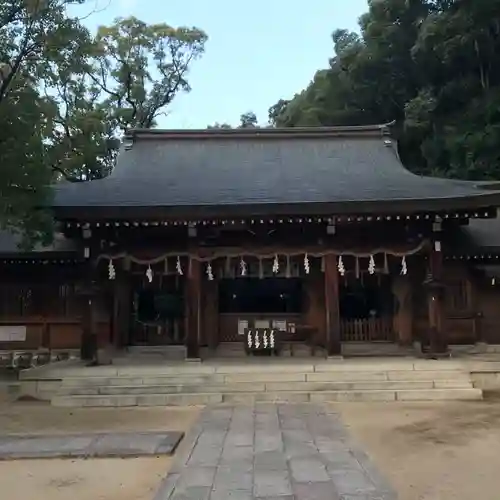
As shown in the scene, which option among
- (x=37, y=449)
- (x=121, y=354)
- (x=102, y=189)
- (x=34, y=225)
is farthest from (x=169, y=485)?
(x=102, y=189)

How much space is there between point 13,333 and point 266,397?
293 inches

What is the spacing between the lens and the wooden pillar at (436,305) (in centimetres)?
1184

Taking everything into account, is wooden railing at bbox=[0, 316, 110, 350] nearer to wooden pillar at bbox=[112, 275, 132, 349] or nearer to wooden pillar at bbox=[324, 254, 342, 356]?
wooden pillar at bbox=[112, 275, 132, 349]

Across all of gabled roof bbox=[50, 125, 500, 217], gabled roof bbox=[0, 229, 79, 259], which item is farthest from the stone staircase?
gabled roof bbox=[0, 229, 79, 259]

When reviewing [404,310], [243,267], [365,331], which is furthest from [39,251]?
[404,310]

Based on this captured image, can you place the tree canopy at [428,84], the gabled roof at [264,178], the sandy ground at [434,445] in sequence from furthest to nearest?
the tree canopy at [428,84], the gabled roof at [264,178], the sandy ground at [434,445]

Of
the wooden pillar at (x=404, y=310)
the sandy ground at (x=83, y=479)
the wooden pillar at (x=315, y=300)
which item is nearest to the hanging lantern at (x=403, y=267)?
the wooden pillar at (x=404, y=310)

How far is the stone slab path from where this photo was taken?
6254 mm

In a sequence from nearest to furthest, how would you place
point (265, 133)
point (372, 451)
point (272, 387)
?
point (372, 451), point (272, 387), point (265, 133)

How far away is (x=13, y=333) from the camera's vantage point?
14.0 metres

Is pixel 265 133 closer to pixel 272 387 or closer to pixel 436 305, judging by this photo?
pixel 436 305

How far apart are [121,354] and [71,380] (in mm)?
2767

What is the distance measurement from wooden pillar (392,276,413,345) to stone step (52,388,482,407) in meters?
3.46

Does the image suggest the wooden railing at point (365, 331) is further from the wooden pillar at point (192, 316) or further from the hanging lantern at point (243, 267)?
the wooden pillar at point (192, 316)
